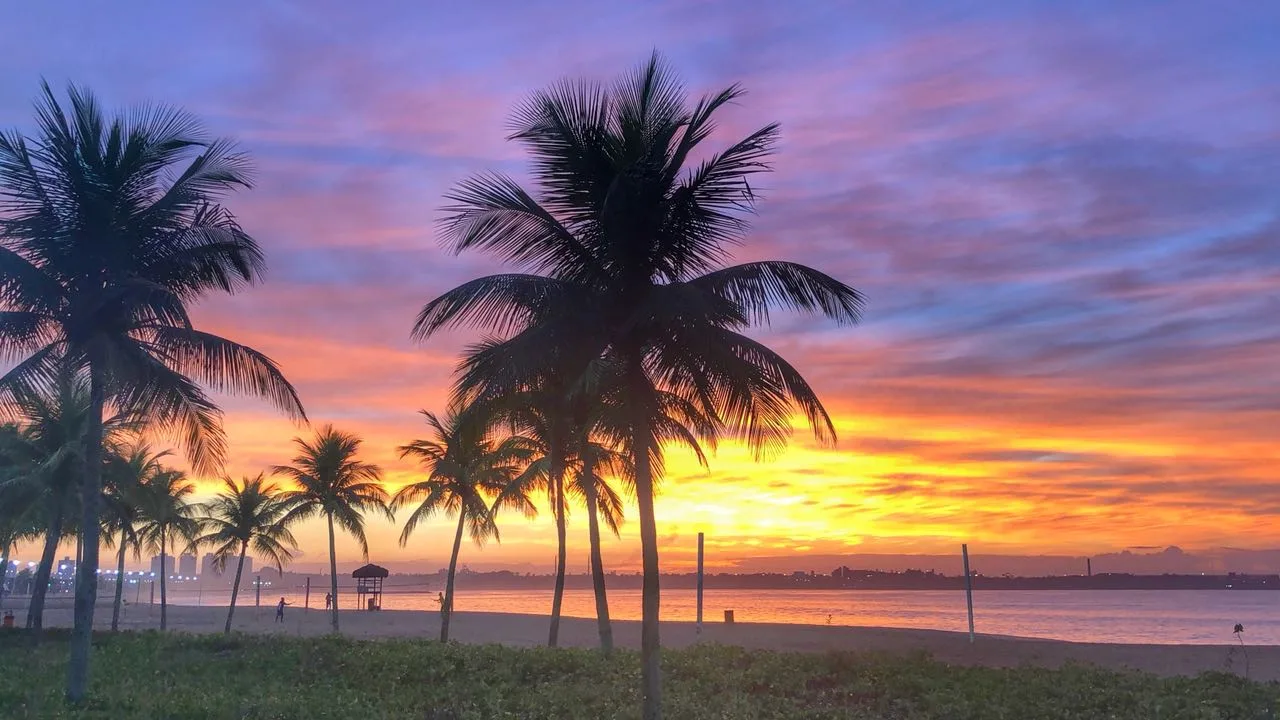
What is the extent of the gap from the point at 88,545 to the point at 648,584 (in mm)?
9587

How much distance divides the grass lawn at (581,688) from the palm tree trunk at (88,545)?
502 mm

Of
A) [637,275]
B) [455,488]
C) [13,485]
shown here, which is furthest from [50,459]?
[637,275]

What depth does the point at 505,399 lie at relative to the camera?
36.7 ft

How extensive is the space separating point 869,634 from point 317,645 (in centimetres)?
2292

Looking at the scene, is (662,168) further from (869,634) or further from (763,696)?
(869,634)

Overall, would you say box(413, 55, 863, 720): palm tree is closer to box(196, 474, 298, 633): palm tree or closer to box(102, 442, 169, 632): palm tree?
box(102, 442, 169, 632): palm tree

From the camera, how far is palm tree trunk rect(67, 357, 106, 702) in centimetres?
1406

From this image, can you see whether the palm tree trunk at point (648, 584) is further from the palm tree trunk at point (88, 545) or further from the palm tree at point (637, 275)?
the palm tree trunk at point (88, 545)

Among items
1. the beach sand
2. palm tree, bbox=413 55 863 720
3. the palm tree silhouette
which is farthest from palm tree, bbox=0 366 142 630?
palm tree, bbox=413 55 863 720

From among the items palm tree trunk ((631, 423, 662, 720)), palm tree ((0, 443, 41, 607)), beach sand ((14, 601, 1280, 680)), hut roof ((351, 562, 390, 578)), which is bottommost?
beach sand ((14, 601, 1280, 680))

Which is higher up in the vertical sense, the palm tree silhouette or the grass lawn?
the palm tree silhouette

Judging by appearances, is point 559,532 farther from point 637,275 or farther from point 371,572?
point 371,572

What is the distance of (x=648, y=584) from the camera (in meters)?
10.3

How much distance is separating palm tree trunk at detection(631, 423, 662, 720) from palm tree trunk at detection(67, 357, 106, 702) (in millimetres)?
8917
